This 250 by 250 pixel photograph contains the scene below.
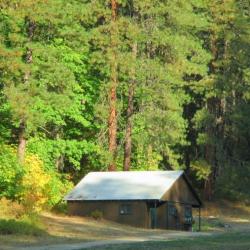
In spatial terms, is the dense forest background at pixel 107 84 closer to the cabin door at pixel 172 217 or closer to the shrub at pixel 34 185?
the shrub at pixel 34 185

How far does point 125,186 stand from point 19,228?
15.6 meters

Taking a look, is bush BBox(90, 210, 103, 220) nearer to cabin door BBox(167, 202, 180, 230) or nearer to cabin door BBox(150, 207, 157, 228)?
cabin door BBox(150, 207, 157, 228)

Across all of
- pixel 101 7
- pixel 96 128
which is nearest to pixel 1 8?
pixel 101 7

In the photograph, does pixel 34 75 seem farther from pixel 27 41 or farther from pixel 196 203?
pixel 196 203

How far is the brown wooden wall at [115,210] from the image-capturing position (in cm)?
4688

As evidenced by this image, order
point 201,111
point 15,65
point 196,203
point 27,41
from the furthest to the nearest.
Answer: point 201,111
point 196,203
point 27,41
point 15,65

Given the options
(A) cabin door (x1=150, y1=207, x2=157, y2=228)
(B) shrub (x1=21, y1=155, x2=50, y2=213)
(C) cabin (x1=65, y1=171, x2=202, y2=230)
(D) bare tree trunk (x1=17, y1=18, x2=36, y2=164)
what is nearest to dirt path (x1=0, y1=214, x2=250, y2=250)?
(B) shrub (x1=21, y1=155, x2=50, y2=213)

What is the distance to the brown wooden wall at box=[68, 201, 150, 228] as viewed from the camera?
154ft

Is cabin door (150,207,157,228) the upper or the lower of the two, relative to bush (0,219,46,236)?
upper

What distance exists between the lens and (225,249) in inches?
1048

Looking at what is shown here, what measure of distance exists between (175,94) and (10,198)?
1805cm

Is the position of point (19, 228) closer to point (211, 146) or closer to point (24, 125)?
point (24, 125)

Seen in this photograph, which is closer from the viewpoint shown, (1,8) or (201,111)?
(1,8)

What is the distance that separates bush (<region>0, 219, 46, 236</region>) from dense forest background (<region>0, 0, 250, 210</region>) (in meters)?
10.3
